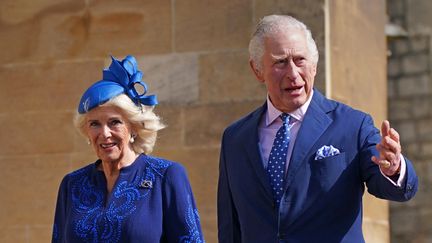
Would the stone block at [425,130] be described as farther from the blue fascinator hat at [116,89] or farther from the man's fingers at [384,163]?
the man's fingers at [384,163]

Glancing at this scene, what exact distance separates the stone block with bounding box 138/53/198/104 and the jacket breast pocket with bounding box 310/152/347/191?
2.61 m

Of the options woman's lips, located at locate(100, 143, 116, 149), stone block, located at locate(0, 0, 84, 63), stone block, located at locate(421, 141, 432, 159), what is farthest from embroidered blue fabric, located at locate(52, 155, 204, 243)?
stone block, located at locate(421, 141, 432, 159)

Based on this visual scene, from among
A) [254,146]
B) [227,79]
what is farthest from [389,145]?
[227,79]

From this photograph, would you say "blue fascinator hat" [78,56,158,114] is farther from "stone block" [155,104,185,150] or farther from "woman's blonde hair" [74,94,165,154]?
"stone block" [155,104,185,150]

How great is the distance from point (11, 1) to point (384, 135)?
12.7 ft

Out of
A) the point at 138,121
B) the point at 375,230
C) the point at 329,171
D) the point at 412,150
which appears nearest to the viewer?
the point at 329,171

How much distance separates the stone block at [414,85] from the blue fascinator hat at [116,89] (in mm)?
11941

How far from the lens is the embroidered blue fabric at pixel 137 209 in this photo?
14.0 feet

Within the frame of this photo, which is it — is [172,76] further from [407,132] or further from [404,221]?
[407,132]

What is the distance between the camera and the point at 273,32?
13.4ft

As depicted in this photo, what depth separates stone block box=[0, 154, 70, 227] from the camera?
6.75m

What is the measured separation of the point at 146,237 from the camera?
4254 millimetres

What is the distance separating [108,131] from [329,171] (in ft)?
2.99

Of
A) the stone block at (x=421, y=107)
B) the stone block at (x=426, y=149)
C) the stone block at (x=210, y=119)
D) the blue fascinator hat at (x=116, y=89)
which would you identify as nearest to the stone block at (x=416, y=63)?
the stone block at (x=421, y=107)
